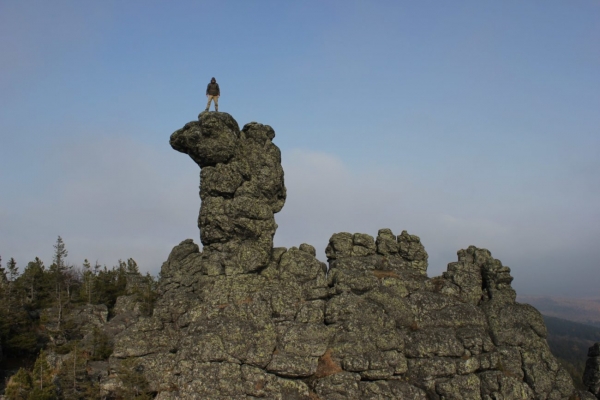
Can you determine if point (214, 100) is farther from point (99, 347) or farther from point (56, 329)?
point (56, 329)

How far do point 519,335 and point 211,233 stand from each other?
32613mm

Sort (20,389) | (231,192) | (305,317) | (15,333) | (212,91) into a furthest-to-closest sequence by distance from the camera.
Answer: (15,333) → (212,91) → (231,192) → (305,317) → (20,389)

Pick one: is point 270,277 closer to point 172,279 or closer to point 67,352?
point 172,279

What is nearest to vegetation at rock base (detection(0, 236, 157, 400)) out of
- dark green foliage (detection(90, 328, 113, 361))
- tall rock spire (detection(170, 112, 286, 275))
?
dark green foliage (detection(90, 328, 113, 361))

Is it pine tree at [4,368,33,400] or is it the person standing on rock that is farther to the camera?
the person standing on rock

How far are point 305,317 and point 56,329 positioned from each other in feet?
136

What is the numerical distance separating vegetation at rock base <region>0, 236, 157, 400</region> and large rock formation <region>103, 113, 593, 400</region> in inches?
200

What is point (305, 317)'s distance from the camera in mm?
38750

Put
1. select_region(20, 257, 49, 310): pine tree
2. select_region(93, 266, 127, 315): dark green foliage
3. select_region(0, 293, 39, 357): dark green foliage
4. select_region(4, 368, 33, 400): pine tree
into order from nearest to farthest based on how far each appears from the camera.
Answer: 1. select_region(4, 368, 33, 400): pine tree
2. select_region(0, 293, 39, 357): dark green foliage
3. select_region(20, 257, 49, 310): pine tree
4. select_region(93, 266, 127, 315): dark green foliage

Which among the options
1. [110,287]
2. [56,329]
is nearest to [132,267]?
[110,287]

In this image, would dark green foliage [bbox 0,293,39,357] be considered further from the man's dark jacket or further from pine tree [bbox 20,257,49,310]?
the man's dark jacket

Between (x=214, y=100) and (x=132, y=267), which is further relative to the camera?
(x=132, y=267)

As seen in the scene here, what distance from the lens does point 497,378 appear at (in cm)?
3762

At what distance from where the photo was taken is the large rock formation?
35500 millimetres
